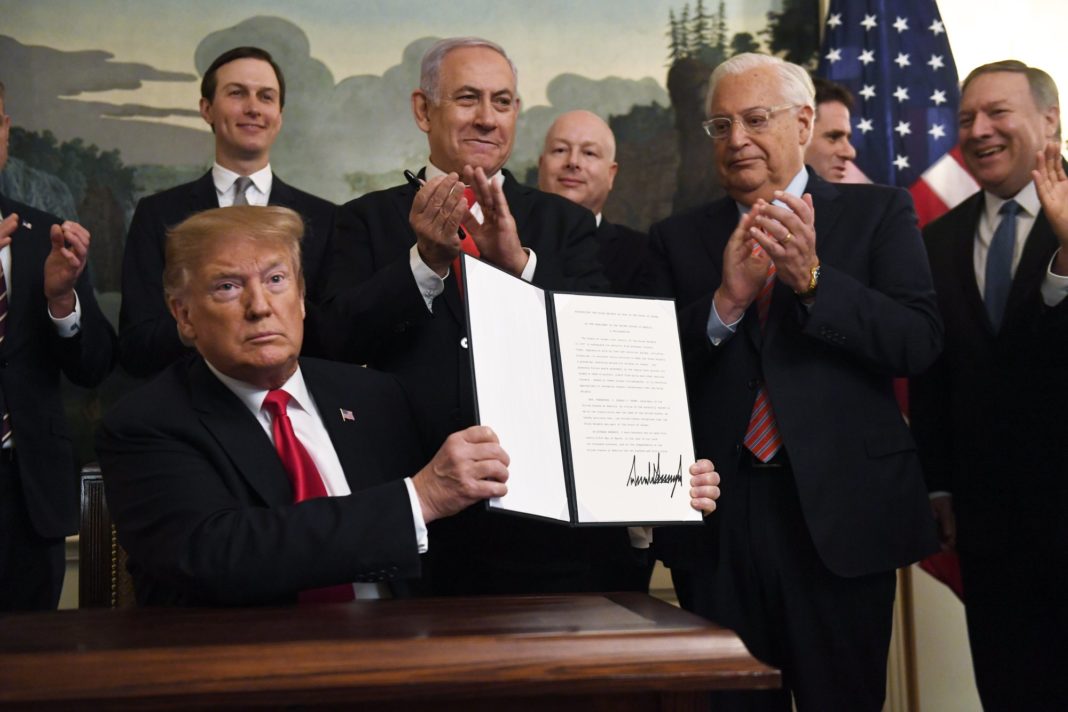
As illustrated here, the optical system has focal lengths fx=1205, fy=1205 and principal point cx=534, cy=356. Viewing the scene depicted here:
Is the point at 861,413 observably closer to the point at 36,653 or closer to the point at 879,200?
the point at 879,200

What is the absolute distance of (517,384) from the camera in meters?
2.50

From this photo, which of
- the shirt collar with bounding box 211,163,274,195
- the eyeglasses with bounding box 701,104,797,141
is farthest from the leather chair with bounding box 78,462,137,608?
the eyeglasses with bounding box 701,104,797,141

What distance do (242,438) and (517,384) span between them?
1.92 ft

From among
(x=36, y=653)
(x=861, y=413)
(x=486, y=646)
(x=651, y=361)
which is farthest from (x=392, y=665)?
(x=861, y=413)

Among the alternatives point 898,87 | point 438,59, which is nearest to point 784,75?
point 438,59

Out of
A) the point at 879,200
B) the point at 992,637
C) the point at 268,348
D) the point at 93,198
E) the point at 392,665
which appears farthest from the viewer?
the point at 93,198

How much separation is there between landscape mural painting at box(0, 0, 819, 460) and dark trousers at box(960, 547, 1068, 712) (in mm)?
2434

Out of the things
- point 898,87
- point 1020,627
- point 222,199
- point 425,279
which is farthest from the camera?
point 898,87

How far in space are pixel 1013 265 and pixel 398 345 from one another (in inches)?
81.2

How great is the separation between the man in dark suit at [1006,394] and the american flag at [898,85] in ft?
4.85

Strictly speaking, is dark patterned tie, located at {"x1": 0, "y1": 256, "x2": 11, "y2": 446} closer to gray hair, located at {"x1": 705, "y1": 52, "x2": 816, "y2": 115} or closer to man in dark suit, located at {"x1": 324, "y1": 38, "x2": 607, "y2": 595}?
man in dark suit, located at {"x1": 324, "y1": 38, "x2": 607, "y2": 595}

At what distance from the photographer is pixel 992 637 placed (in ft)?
12.5

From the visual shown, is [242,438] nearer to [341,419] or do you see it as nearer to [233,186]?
[341,419]
